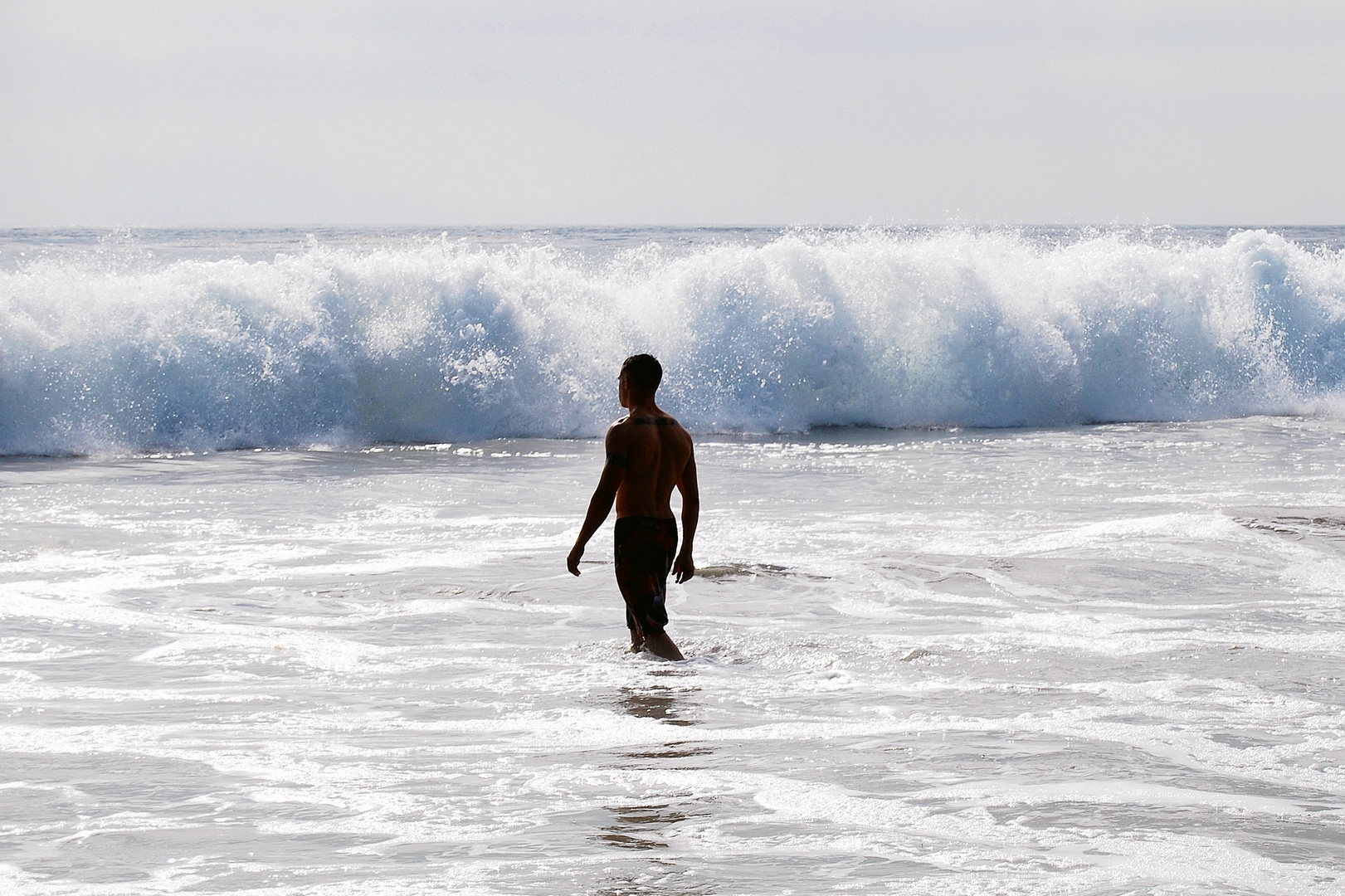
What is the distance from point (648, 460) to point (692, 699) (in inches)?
50.5

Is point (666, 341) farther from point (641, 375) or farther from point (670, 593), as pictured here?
point (641, 375)

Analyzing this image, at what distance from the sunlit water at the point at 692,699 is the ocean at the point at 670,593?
0.03m

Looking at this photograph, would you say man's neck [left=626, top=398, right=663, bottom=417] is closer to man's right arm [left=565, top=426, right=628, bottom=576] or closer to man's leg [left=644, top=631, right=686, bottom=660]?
man's right arm [left=565, top=426, right=628, bottom=576]

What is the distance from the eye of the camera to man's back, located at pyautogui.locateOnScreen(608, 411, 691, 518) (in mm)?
6617

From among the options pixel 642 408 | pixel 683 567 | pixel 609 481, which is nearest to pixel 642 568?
pixel 683 567

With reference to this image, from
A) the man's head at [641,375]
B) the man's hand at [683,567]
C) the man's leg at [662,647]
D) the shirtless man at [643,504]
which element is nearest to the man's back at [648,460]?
the shirtless man at [643,504]

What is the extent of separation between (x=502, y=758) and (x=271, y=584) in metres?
3.73

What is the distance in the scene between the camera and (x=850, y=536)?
9.77m

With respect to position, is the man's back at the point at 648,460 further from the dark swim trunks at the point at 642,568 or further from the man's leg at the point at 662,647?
the man's leg at the point at 662,647

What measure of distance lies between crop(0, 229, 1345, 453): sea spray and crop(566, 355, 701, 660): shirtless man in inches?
410

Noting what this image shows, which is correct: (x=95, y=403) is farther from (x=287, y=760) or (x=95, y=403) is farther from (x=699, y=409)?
(x=287, y=760)

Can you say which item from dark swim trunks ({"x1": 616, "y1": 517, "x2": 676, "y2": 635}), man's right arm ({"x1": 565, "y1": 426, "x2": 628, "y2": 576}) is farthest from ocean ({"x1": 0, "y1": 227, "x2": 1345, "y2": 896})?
man's right arm ({"x1": 565, "y1": 426, "x2": 628, "y2": 576})

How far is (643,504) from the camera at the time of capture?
21.8 feet

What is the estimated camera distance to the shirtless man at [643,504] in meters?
6.58
